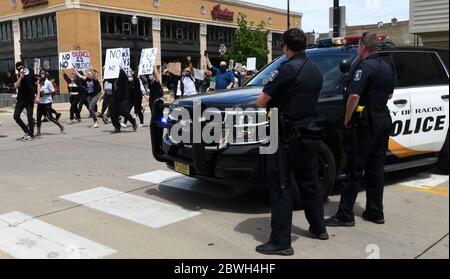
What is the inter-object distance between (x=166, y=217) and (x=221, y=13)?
197 ft

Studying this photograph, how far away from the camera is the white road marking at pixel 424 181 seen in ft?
21.5

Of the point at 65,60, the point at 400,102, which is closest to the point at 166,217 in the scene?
the point at 400,102

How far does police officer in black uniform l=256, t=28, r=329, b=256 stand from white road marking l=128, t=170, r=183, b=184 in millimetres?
3131

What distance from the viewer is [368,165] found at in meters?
5.15

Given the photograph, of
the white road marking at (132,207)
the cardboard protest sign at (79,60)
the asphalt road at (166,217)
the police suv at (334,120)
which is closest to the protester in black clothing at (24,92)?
the asphalt road at (166,217)

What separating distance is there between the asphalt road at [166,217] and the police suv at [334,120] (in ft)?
1.49

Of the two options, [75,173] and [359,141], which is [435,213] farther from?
[75,173]

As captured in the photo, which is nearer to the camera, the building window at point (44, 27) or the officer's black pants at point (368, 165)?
the officer's black pants at point (368, 165)

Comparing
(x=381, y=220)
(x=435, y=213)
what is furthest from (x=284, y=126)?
(x=435, y=213)

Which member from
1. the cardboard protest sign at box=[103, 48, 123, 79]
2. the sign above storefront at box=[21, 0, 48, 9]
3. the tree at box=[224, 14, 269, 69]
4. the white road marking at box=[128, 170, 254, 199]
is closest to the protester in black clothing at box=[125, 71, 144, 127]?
the cardboard protest sign at box=[103, 48, 123, 79]

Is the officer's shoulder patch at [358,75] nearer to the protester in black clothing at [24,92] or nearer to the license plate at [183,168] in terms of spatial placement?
the license plate at [183,168]

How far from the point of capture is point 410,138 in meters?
6.38

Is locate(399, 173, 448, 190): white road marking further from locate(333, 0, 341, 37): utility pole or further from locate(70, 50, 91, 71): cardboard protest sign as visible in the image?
locate(70, 50, 91, 71): cardboard protest sign

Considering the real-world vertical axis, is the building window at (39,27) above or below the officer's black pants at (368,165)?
above
